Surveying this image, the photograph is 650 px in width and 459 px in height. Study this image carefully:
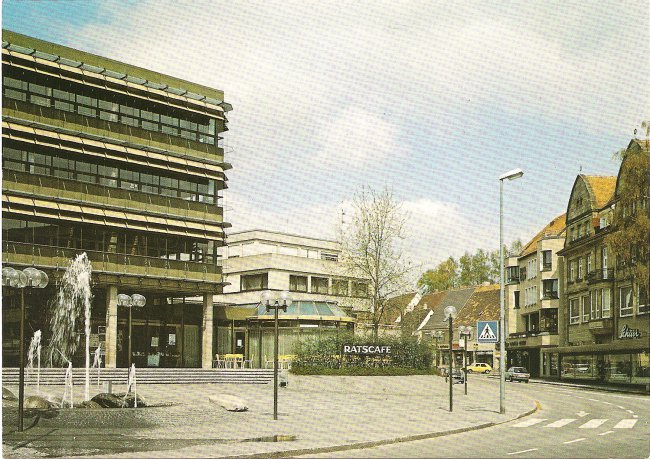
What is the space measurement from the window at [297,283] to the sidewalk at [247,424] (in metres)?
45.5

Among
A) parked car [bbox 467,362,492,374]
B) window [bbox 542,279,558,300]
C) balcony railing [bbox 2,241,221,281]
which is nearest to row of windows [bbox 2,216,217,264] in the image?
balcony railing [bbox 2,241,221,281]

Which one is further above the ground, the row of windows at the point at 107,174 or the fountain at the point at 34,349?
the row of windows at the point at 107,174

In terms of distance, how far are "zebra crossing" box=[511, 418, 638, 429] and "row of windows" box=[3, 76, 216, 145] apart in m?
31.4

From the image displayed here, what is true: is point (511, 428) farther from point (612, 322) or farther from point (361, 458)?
point (612, 322)

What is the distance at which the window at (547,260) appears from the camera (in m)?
81.8

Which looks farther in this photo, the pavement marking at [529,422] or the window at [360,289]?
the window at [360,289]

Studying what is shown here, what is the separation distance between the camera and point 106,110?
4850cm

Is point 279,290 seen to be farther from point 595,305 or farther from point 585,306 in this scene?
point 585,306

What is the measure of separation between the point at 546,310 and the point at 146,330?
143 feet

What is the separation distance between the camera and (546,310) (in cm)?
8100

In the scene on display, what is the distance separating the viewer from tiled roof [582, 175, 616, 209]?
70.8m

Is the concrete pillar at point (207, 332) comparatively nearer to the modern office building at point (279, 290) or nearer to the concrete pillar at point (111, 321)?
the modern office building at point (279, 290)

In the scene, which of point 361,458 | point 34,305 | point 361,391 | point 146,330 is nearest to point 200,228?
point 146,330

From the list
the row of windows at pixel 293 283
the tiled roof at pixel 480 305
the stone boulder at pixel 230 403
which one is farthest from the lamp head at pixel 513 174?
the tiled roof at pixel 480 305
